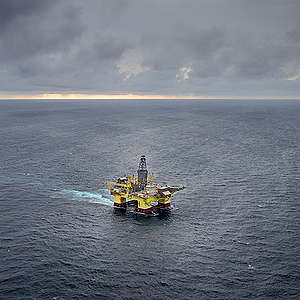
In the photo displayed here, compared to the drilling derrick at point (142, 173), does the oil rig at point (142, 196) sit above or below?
below

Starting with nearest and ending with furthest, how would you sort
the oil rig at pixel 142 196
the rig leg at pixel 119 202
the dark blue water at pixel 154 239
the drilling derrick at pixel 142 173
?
the dark blue water at pixel 154 239, the oil rig at pixel 142 196, the rig leg at pixel 119 202, the drilling derrick at pixel 142 173

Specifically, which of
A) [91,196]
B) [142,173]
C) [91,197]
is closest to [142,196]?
[142,173]

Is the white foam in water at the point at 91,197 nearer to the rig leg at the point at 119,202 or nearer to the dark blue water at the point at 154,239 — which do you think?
the dark blue water at the point at 154,239

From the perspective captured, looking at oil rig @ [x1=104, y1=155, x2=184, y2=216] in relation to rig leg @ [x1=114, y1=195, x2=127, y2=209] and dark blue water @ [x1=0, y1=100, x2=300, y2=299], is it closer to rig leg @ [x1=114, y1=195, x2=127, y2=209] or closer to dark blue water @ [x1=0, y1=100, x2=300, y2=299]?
rig leg @ [x1=114, y1=195, x2=127, y2=209]

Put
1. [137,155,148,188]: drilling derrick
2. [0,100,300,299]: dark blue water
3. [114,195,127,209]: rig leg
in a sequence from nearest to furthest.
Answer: [0,100,300,299]: dark blue water → [114,195,127,209]: rig leg → [137,155,148,188]: drilling derrick

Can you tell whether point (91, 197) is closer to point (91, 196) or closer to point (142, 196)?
point (91, 196)

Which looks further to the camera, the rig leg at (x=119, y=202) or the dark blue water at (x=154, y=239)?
the rig leg at (x=119, y=202)

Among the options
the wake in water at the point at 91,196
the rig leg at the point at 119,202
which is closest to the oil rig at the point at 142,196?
the rig leg at the point at 119,202

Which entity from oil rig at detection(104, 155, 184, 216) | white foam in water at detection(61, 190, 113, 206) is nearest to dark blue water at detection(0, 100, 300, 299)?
white foam in water at detection(61, 190, 113, 206)

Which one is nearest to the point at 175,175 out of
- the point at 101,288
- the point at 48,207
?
the point at 48,207
